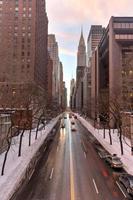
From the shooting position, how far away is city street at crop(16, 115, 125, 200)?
20281 millimetres

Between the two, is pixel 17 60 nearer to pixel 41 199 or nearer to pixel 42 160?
pixel 42 160

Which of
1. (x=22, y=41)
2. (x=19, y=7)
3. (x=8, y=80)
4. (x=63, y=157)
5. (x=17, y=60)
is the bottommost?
(x=63, y=157)

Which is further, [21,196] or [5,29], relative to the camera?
[5,29]

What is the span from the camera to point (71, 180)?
2448 centimetres

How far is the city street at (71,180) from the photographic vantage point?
66.5 feet

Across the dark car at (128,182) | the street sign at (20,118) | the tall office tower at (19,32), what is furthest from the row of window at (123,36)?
the dark car at (128,182)

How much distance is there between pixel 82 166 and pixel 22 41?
100337 mm

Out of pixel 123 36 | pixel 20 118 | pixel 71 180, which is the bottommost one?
pixel 71 180

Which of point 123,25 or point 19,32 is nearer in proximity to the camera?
point 123,25

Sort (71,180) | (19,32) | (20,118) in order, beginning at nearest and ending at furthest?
(71,180) < (20,118) < (19,32)

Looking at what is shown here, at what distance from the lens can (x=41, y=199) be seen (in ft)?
63.7

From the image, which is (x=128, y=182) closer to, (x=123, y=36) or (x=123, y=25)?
(x=123, y=36)

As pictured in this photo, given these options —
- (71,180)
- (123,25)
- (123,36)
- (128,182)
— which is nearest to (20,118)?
(71,180)

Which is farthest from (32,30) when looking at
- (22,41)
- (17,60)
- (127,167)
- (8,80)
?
(127,167)
